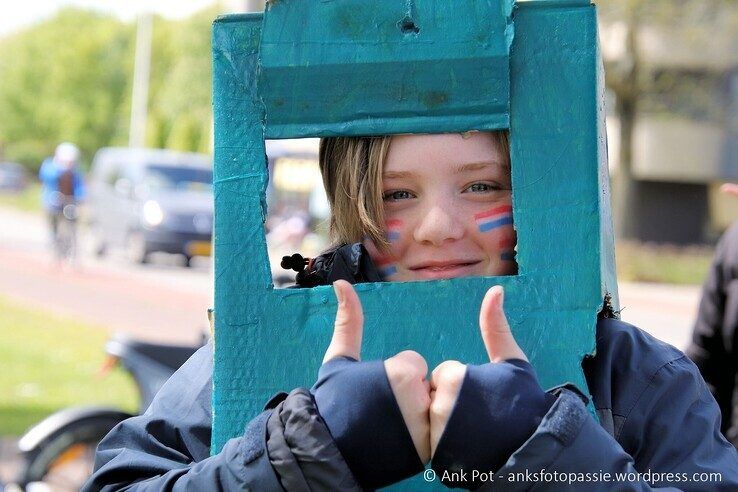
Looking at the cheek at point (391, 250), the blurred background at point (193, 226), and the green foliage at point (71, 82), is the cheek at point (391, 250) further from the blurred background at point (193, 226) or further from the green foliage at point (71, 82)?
the green foliage at point (71, 82)

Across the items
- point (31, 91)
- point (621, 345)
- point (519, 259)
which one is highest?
point (31, 91)

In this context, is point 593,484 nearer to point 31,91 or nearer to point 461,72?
point 461,72

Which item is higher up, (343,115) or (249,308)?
(343,115)

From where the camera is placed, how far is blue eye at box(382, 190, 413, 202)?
163 cm

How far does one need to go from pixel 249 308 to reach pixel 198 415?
21 centimetres

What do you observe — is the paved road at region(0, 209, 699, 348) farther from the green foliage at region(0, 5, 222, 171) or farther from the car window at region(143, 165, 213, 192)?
the green foliage at region(0, 5, 222, 171)

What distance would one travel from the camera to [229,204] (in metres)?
1.53

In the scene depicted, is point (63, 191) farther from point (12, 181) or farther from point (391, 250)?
point (12, 181)

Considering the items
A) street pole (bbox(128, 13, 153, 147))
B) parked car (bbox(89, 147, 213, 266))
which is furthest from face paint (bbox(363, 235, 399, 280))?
street pole (bbox(128, 13, 153, 147))

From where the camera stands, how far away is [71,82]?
62031mm

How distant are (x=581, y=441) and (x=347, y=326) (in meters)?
0.30

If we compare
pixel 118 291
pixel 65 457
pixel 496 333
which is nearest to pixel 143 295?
pixel 118 291

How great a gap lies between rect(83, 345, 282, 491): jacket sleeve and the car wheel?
55.4 feet

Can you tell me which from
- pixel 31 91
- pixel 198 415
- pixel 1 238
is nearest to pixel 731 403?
pixel 198 415
